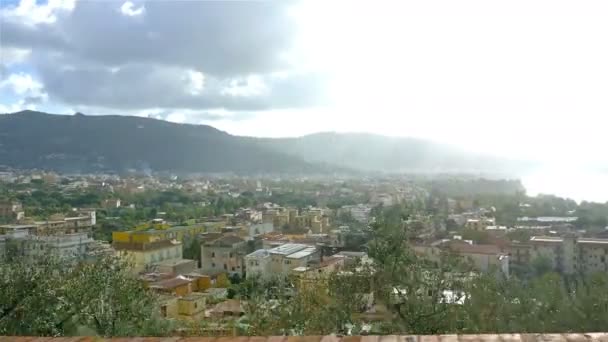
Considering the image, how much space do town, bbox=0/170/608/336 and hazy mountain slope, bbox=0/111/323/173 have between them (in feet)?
44.2

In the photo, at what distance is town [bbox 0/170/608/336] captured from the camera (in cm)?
571

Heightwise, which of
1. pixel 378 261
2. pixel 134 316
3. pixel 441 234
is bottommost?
pixel 441 234

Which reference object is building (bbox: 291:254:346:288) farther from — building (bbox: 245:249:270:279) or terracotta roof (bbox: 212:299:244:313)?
building (bbox: 245:249:270:279)

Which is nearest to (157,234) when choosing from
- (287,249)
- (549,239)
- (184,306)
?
(287,249)

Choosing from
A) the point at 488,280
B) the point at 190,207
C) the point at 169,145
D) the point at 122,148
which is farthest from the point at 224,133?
the point at 488,280

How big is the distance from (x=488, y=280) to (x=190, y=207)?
3697 centimetres

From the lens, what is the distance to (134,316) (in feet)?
19.1

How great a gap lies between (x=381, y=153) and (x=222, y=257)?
274ft

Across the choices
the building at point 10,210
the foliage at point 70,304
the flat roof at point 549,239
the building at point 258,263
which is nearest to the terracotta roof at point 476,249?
the flat roof at point 549,239

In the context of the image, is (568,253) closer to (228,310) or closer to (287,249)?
(287,249)

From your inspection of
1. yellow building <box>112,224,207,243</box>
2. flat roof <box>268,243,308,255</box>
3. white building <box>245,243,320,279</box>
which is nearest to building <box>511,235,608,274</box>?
white building <box>245,243,320,279</box>

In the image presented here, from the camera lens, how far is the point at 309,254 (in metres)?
20.4

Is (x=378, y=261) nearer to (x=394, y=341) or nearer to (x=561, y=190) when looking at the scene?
(x=394, y=341)

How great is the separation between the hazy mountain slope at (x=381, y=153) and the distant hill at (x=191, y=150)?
169mm
